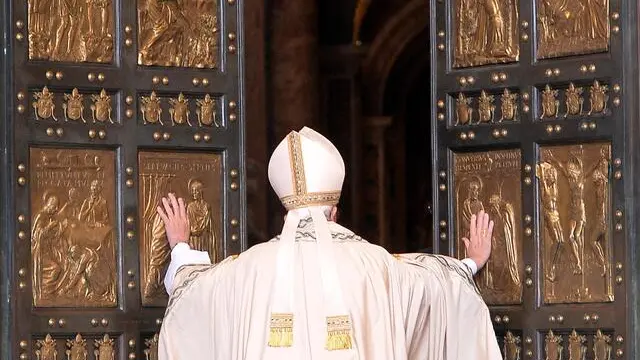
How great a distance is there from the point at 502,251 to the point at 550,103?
0.69 m

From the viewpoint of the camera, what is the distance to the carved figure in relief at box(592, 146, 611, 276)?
6.81 m

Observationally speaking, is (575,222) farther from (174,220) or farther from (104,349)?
(104,349)

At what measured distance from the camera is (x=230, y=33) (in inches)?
289

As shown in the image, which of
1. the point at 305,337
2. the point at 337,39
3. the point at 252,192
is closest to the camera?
the point at 305,337

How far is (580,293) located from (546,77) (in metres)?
0.96

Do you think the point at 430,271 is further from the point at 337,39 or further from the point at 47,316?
the point at 337,39

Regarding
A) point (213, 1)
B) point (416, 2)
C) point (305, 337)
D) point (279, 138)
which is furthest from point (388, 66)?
point (305, 337)

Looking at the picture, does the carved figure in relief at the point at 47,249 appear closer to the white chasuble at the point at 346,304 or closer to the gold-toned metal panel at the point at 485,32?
the white chasuble at the point at 346,304

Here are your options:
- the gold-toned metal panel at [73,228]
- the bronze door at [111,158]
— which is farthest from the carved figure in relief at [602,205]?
the gold-toned metal panel at [73,228]

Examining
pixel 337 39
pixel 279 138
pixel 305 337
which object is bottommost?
pixel 305 337

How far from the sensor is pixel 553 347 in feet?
22.7

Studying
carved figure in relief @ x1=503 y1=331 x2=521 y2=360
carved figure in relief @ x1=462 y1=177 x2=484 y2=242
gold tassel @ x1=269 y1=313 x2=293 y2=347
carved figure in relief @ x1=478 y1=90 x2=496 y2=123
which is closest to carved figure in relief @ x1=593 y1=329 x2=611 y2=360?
carved figure in relief @ x1=503 y1=331 x2=521 y2=360

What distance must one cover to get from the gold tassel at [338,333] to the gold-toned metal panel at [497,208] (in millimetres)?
1112

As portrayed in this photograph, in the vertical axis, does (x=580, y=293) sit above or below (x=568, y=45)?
below
